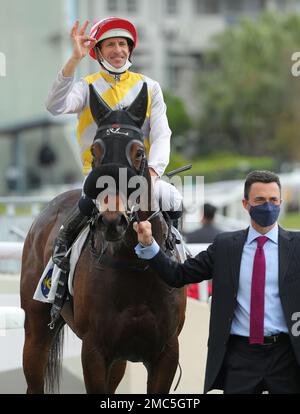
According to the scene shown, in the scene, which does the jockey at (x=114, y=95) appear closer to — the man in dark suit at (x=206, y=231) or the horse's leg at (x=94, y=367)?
the horse's leg at (x=94, y=367)

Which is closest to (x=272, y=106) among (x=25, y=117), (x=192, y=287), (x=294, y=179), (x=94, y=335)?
(x=25, y=117)

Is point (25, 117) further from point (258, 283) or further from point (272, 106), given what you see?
point (258, 283)

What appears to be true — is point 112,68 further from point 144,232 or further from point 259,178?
point 259,178

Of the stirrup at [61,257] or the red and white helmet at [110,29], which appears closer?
the red and white helmet at [110,29]

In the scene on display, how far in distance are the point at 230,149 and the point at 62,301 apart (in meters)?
51.0

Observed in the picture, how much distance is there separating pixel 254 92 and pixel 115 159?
4898cm

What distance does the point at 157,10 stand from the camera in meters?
58.1

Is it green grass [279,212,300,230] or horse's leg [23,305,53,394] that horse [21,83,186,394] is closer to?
horse's leg [23,305,53,394]

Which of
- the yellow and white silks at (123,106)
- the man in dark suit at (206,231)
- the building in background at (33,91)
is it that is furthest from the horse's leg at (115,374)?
the building in background at (33,91)

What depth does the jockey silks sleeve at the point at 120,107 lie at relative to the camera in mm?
4969

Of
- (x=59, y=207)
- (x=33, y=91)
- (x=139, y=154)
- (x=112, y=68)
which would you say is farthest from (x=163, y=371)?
(x=33, y=91)

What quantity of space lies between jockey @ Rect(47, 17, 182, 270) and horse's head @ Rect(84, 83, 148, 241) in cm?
24

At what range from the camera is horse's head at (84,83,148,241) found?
4.38 metres
